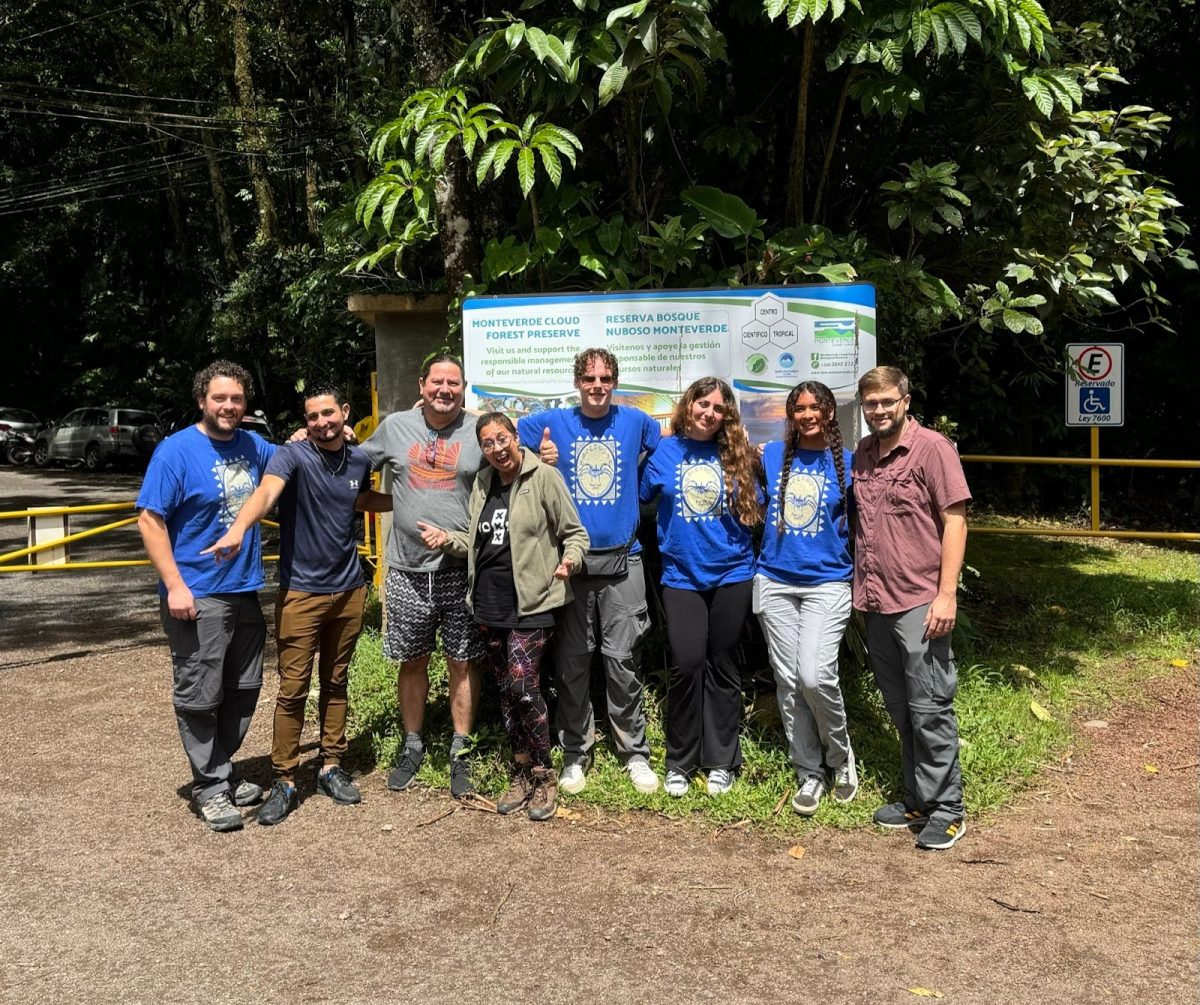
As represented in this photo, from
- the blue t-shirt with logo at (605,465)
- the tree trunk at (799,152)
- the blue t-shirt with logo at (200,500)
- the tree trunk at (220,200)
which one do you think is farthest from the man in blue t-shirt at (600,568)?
the tree trunk at (220,200)

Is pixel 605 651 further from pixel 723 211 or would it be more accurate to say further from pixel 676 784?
pixel 723 211

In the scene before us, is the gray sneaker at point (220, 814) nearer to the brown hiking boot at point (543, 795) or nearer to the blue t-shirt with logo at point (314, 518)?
the blue t-shirt with logo at point (314, 518)

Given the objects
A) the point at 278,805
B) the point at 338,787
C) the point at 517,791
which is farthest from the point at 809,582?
the point at 278,805

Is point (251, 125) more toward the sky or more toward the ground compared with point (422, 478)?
more toward the sky

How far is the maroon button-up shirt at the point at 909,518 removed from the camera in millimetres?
4488

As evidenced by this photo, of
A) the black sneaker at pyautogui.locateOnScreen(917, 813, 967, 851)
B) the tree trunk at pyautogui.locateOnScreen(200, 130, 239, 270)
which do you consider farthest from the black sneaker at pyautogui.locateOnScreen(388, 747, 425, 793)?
the tree trunk at pyautogui.locateOnScreen(200, 130, 239, 270)

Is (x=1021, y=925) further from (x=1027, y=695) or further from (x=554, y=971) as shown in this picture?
(x=1027, y=695)

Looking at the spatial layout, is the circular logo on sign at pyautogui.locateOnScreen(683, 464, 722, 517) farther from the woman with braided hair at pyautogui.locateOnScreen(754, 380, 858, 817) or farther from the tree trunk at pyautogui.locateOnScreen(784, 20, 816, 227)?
the tree trunk at pyautogui.locateOnScreen(784, 20, 816, 227)

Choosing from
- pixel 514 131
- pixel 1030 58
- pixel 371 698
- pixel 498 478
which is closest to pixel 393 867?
pixel 498 478

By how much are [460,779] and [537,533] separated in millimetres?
1231

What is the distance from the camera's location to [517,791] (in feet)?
16.4

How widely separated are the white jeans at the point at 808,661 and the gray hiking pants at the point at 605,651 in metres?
0.59

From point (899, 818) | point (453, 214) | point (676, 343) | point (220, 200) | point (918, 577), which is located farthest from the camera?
point (220, 200)

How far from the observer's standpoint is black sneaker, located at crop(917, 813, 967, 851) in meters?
4.49
